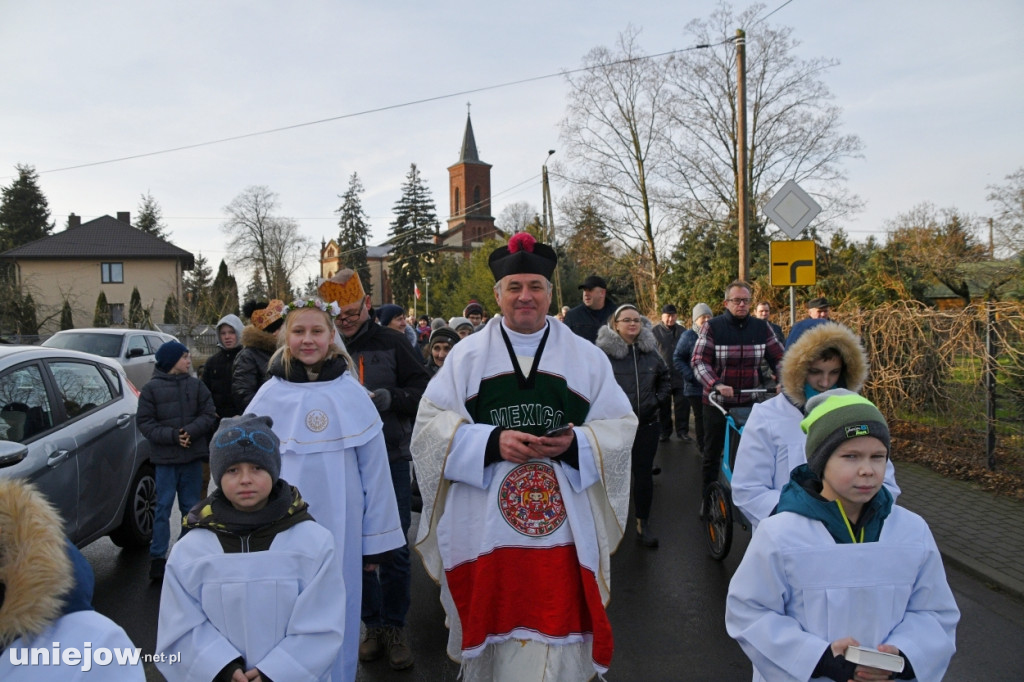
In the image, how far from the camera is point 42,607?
5.37ft

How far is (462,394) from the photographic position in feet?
9.69

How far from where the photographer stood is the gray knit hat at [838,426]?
7.32 feet

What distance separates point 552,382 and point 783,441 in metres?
1.27

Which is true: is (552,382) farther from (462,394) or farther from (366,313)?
(366,313)

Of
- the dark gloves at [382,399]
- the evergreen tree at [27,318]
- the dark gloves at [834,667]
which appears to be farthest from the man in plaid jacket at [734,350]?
the evergreen tree at [27,318]

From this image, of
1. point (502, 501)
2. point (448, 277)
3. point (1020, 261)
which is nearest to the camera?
point (502, 501)

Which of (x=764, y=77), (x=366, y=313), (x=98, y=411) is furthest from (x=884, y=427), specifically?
(x=764, y=77)

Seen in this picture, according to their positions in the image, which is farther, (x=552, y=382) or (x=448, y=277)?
(x=448, y=277)

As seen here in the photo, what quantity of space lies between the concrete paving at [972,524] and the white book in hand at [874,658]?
389 cm

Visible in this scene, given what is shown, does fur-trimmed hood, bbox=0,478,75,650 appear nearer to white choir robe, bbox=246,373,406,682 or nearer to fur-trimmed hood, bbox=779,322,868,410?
white choir robe, bbox=246,373,406,682

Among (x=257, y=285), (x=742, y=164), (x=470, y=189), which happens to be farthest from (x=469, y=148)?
(x=742, y=164)

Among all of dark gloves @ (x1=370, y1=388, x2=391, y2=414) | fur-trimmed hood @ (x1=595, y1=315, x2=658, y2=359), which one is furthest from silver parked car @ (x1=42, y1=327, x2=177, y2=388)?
dark gloves @ (x1=370, y1=388, x2=391, y2=414)

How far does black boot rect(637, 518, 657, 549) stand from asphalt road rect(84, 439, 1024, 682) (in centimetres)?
6

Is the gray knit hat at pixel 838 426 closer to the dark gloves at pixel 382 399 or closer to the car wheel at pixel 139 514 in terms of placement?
the dark gloves at pixel 382 399
